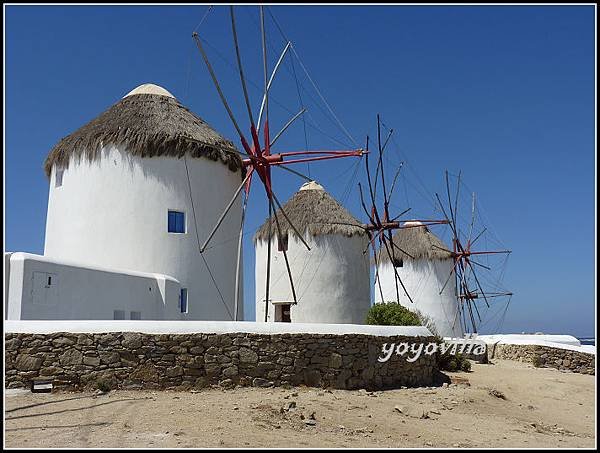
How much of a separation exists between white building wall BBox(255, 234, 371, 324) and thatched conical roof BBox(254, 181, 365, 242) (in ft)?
1.12

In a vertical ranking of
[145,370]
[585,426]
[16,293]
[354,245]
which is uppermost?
[354,245]

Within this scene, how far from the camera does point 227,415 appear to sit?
918 centimetres

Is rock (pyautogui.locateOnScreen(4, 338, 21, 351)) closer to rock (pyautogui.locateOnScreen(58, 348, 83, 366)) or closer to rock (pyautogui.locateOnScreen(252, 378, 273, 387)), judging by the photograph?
rock (pyautogui.locateOnScreen(58, 348, 83, 366))

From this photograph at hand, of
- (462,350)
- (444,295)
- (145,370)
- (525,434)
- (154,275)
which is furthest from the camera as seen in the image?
(444,295)

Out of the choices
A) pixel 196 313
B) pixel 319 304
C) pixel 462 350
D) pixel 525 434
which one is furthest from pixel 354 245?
pixel 525 434

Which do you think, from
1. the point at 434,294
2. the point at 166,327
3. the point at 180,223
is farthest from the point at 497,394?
the point at 434,294

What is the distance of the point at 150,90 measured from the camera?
1961 cm

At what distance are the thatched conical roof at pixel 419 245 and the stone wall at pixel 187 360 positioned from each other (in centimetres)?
1926

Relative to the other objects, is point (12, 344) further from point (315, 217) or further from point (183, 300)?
point (315, 217)

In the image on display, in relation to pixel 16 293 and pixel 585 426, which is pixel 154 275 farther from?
pixel 585 426

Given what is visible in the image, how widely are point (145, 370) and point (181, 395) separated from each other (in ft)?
2.73

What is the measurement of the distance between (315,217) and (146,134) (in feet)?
33.3

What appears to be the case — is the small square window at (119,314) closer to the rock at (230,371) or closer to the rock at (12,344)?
the rock at (12,344)

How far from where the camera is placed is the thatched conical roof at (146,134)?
17.3 metres
